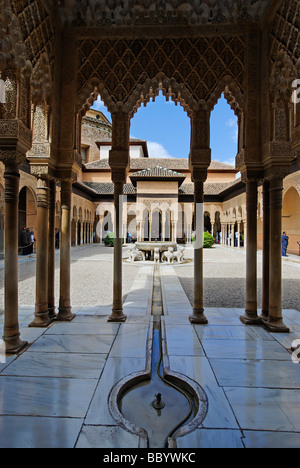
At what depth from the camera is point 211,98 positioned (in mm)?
4113

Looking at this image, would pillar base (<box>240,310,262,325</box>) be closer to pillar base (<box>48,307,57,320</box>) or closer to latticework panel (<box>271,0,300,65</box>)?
pillar base (<box>48,307,57,320</box>)

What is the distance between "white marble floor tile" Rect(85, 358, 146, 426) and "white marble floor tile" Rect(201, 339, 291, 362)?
88cm

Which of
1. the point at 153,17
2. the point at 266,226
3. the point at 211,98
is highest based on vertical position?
the point at 153,17

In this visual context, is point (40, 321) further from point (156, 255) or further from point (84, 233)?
point (84, 233)

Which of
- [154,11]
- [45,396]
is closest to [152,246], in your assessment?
[154,11]

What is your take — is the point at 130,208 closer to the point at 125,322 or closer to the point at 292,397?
the point at 125,322

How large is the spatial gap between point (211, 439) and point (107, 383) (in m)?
1.06

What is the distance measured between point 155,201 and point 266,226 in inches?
851

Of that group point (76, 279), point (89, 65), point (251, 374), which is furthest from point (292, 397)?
point (76, 279)

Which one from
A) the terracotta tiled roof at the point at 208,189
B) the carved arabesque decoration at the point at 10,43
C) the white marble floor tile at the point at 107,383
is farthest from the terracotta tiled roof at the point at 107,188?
the white marble floor tile at the point at 107,383

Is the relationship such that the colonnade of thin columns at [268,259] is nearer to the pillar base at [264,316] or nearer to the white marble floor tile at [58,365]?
the pillar base at [264,316]

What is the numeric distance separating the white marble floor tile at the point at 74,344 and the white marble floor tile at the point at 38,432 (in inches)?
44.8

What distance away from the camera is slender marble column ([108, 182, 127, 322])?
4309mm

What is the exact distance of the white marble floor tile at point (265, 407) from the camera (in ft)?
6.56
